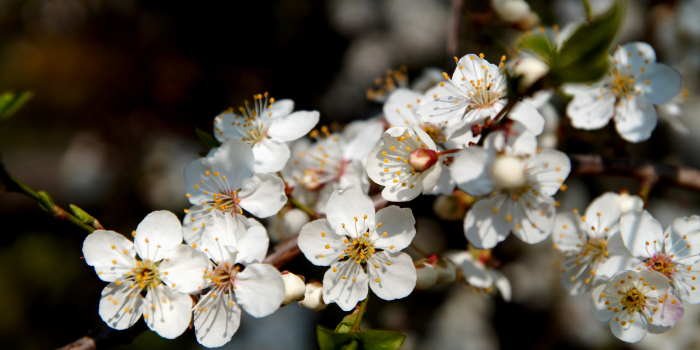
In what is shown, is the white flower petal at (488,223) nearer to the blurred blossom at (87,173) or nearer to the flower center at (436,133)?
the flower center at (436,133)

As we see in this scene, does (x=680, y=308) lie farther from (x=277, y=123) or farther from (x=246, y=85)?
(x=246, y=85)

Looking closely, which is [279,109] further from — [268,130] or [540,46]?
[540,46]

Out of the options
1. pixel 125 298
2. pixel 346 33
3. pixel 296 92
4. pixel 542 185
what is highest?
pixel 542 185

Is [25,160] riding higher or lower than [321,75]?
lower

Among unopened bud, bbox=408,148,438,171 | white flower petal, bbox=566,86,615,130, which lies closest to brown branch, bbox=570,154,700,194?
white flower petal, bbox=566,86,615,130

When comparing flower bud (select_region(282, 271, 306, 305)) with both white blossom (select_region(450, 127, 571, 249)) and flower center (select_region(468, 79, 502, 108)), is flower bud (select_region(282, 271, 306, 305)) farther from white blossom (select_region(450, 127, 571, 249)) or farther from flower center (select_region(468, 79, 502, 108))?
flower center (select_region(468, 79, 502, 108))

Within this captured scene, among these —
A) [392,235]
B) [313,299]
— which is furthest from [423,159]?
[313,299]

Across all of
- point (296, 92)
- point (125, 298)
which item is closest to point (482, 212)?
point (125, 298)

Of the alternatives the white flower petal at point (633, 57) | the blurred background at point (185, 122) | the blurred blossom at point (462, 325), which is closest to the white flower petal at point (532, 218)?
the white flower petal at point (633, 57)
